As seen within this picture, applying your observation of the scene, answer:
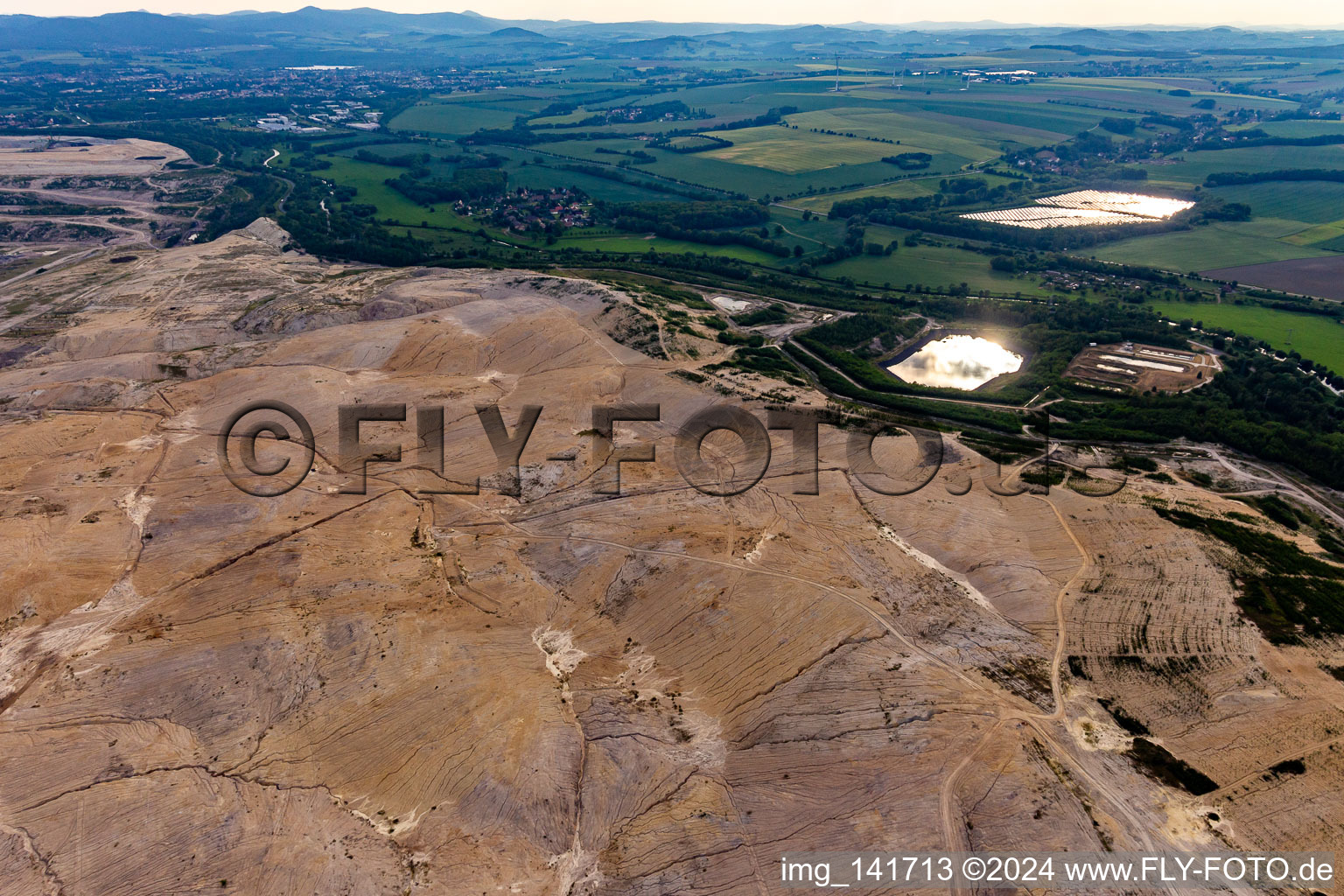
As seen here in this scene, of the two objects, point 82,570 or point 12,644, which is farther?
point 82,570

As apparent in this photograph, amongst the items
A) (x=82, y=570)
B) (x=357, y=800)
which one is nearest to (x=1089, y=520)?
(x=357, y=800)

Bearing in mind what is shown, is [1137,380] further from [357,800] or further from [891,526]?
[357,800]

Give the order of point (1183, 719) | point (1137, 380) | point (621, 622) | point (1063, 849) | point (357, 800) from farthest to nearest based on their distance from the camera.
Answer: point (1137, 380) → point (621, 622) → point (1183, 719) → point (357, 800) → point (1063, 849)

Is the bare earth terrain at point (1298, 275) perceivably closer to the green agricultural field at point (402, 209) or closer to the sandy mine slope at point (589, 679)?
the sandy mine slope at point (589, 679)
